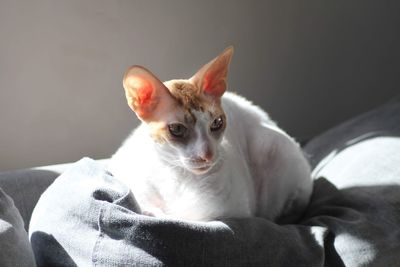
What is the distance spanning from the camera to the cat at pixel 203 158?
1.18 metres

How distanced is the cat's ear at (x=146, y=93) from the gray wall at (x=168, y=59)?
80cm

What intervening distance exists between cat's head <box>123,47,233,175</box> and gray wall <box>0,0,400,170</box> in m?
0.79

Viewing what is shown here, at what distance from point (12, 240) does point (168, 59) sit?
113 cm

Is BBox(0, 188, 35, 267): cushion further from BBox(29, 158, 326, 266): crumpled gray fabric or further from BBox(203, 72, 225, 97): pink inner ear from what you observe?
BBox(203, 72, 225, 97): pink inner ear

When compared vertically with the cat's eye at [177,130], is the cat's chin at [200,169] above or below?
below

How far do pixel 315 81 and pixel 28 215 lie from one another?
1.38 meters

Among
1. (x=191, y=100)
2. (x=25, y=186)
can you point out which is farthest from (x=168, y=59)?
(x=191, y=100)

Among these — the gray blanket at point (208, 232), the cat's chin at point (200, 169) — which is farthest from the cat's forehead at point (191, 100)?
the gray blanket at point (208, 232)

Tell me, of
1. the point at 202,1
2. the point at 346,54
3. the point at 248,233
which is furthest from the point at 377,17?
the point at 248,233

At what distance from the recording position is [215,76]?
1.28 meters

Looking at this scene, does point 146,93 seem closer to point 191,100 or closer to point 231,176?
point 191,100

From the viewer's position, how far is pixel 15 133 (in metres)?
1.89

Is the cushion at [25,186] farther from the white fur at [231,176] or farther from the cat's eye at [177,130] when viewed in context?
the cat's eye at [177,130]

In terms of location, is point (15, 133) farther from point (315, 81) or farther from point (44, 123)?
point (315, 81)
